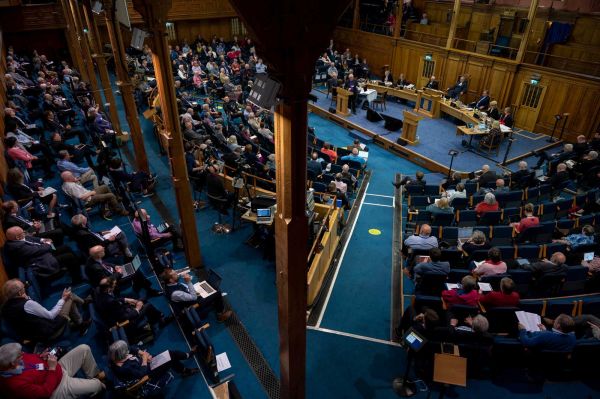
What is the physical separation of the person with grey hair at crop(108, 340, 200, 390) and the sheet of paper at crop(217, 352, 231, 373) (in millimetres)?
360

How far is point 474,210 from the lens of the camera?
7879 millimetres

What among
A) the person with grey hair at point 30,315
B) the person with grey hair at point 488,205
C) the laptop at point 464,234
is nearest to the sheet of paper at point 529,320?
the laptop at point 464,234

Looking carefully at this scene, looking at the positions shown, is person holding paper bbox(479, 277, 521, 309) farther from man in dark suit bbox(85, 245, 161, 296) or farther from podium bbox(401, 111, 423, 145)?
podium bbox(401, 111, 423, 145)

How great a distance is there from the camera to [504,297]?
5.29 meters

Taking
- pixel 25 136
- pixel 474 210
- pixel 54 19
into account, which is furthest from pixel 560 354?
pixel 54 19

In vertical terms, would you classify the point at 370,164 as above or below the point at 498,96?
below

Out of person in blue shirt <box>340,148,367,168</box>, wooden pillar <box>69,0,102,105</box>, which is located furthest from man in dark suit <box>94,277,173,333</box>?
wooden pillar <box>69,0,102,105</box>

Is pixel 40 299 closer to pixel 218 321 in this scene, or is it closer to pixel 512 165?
pixel 218 321

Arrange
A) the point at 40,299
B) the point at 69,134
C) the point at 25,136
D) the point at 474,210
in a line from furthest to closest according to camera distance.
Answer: the point at 69,134, the point at 25,136, the point at 474,210, the point at 40,299

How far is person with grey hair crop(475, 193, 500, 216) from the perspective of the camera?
768 cm

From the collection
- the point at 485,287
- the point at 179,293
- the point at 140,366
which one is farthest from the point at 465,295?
the point at 140,366

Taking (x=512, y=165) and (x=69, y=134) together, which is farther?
(x=512, y=165)

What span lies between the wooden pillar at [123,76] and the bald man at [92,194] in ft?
4.81

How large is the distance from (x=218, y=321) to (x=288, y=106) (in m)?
4.46
